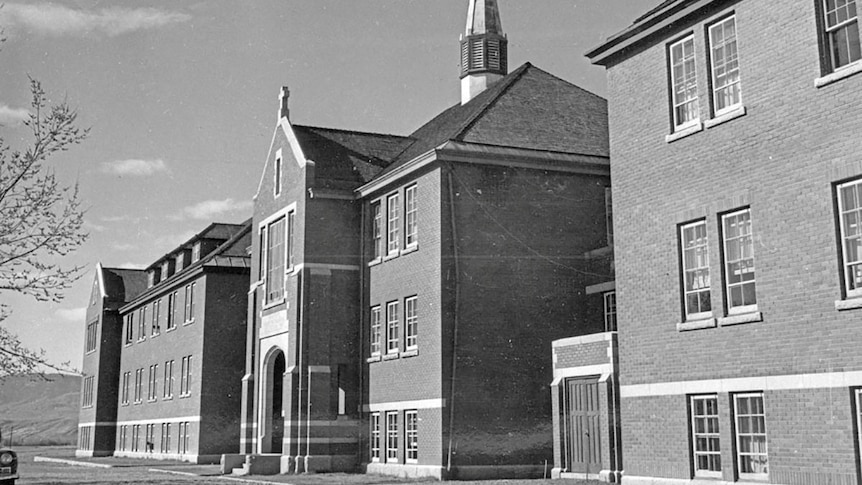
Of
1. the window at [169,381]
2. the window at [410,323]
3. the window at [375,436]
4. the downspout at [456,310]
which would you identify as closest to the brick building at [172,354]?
the window at [169,381]

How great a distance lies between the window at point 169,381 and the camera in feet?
168

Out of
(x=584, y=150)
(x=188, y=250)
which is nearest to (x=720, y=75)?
(x=584, y=150)

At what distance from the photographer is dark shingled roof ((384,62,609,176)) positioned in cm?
3133

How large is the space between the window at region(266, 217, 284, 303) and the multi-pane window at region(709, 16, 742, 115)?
20531 mm

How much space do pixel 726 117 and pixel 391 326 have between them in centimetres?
1595

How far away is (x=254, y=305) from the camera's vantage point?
40.1 meters

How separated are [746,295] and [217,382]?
32.2m

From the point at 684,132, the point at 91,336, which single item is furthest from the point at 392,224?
the point at 91,336

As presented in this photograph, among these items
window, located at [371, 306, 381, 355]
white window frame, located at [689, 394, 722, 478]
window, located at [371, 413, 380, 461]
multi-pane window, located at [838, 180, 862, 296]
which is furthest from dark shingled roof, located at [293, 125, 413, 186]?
multi-pane window, located at [838, 180, 862, 296]

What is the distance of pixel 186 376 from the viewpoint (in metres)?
48.9

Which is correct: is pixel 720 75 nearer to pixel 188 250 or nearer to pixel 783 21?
pixel 783 21

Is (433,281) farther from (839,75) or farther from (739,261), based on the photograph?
(839,75)

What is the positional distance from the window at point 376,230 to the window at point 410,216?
1767mm

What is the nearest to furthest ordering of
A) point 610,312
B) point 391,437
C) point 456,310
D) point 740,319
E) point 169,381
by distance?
point 740,319 → point 456,310 → point 610,312 → point 391,437 → point 169,381
